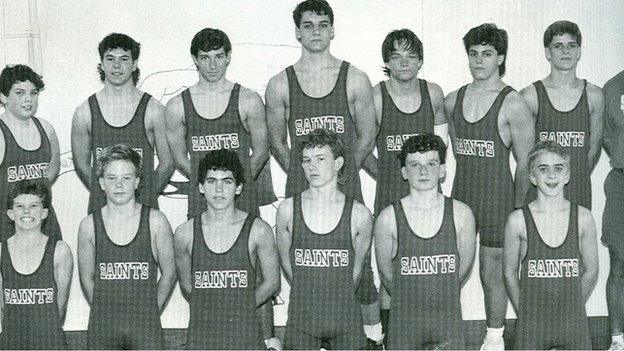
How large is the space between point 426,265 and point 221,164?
0.97 meters

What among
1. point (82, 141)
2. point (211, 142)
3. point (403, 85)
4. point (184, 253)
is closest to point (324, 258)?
point (184, 253)

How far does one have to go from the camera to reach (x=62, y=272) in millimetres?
3951

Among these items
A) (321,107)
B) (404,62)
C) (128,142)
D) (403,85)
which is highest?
(404,62)

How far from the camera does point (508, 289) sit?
3980 mm

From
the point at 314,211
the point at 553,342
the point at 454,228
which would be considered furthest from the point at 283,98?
the point at 553,342

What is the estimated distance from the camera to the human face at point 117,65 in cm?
433

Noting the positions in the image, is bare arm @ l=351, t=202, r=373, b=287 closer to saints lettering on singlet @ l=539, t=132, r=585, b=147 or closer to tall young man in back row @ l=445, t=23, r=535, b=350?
tall young man in back row @ l=445, t=23, r=535, b=350

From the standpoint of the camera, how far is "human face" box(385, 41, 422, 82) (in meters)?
4.32

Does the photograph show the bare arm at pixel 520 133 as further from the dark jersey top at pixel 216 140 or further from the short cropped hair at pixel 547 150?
the dark jersey top at pixel 216 140

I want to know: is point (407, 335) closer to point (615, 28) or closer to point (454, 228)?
point (454, 228)

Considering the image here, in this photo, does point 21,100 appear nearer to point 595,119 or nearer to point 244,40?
point 244,40

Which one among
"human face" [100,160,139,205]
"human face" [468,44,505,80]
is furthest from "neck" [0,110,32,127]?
"human face" [468,44,505,80]

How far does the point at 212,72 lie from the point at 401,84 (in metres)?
0.91

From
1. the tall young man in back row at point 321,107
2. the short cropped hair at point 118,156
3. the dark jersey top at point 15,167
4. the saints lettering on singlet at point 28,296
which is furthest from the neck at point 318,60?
the saints lettering on singlet at point 28,296
